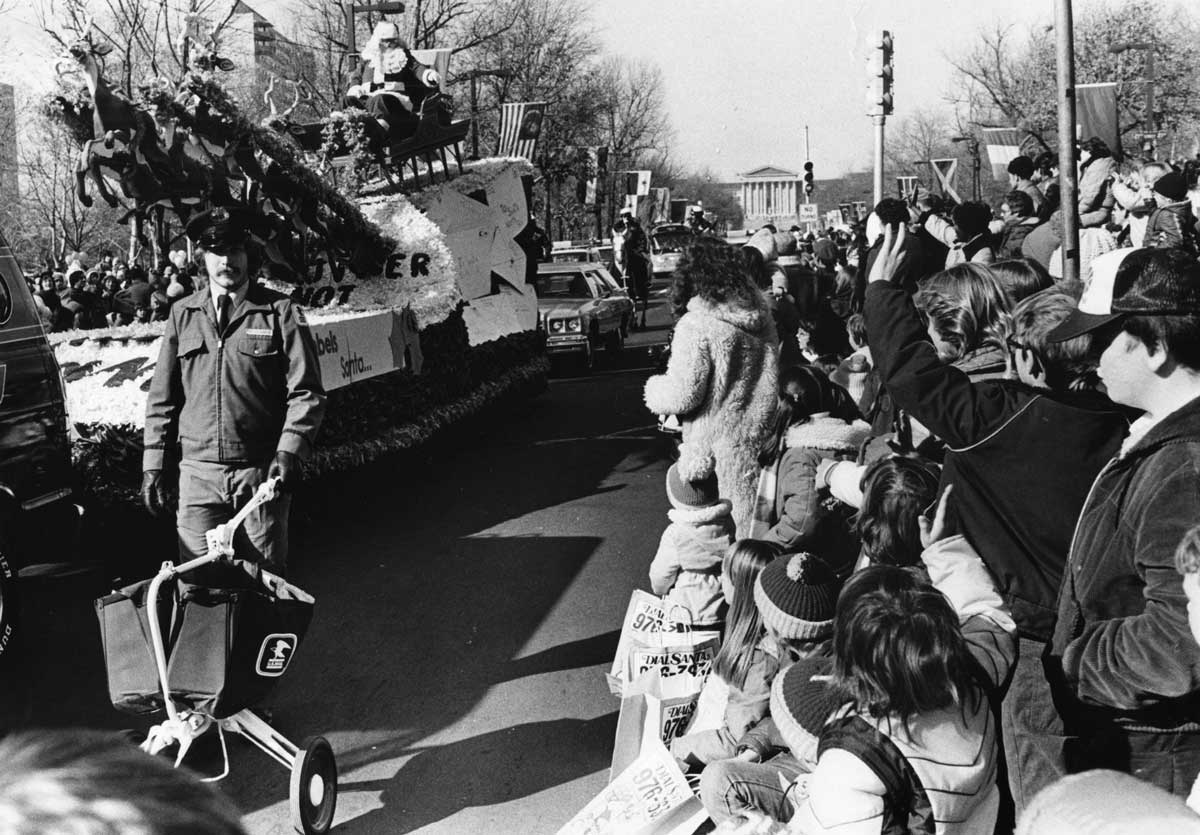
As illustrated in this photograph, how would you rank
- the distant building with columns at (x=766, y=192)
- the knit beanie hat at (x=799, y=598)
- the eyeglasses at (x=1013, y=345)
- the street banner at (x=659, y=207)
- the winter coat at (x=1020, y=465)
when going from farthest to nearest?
the distant building with columns at (x=766, y=192) → the street banner at (x=659, y=207) → the knit beanie hat at (x=799, y=598) → the eyeglasses at (x=1013, y=345) → the winter coat at (x=1020, y=465)

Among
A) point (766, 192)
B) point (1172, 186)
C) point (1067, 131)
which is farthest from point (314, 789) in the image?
point (766, 192)

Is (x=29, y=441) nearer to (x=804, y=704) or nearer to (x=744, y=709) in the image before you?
(x=744, y=709)

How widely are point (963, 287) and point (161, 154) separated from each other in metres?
6.21

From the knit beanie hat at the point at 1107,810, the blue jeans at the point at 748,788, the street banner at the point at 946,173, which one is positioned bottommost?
the blue jeans at the point at 748,788

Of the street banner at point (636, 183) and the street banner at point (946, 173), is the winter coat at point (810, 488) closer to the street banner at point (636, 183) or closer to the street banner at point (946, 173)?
the street banner at point (946, 173)

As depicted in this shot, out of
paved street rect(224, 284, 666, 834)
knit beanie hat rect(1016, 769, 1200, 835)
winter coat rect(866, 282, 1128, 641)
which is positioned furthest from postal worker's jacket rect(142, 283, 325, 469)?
knit beanie hat rect(1016, 769, 1200, 835)

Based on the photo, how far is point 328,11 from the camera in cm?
3706

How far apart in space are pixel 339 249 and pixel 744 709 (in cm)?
742

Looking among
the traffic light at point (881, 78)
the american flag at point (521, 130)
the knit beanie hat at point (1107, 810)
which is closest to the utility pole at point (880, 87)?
the traffic light at point (881, 78)

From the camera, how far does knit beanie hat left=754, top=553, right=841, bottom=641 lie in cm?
385

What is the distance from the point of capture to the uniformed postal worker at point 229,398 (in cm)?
516

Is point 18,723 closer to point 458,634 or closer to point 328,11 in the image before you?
point 458,634

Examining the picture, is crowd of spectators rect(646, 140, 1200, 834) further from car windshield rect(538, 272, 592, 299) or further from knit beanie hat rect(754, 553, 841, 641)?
car windshield rect(538, 272, 592, 299)

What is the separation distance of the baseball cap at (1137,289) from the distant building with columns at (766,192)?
87.7 metres
